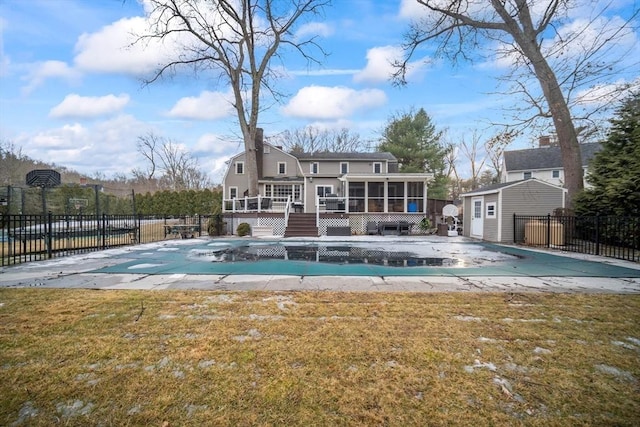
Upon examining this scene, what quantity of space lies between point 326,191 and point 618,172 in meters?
18.6

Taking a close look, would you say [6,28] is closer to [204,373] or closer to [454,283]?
[204,373]

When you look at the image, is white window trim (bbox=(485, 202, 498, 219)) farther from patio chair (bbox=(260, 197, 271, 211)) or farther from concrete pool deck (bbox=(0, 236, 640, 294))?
patio chair (bbox=(260, 197, 271, 211))

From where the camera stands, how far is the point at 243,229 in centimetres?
1742

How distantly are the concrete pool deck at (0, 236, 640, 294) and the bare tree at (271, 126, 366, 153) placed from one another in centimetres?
3592

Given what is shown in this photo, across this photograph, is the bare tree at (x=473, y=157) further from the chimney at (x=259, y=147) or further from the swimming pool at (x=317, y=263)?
the swimming pool at (x=317, y=263)

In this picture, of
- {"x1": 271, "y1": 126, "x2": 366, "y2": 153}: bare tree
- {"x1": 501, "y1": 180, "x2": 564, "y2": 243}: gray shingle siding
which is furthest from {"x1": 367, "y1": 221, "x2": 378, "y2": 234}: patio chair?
{"x1": 271, "y1": 126, "x2": 366, "y2": 153}: bare tree

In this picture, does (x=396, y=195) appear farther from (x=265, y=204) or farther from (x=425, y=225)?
(x=265, y=204)

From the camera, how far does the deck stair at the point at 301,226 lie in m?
17.5

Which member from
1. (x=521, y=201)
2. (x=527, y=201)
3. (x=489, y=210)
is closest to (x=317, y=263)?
(x=489, y=210)

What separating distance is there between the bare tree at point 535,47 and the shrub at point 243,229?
38.9 ft

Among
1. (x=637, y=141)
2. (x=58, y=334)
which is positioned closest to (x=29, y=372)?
(x=58, y=334)

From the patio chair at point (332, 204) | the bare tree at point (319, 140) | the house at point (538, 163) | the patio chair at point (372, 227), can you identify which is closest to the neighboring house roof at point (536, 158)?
the house at point (538, 163)

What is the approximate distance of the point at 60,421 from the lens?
6.63 feet

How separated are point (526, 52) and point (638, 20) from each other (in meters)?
8.95
